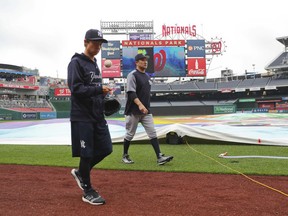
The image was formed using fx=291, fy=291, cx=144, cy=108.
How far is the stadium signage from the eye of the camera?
3962 cm

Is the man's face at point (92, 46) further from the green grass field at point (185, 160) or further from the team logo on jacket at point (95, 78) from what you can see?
the green grass field at point (185, 160)

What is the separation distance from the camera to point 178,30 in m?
40.0

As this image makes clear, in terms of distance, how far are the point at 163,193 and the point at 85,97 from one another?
4.18 feet

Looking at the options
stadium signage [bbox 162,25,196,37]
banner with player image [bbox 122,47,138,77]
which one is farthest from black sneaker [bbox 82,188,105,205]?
stadium signage [bbox 162,25,196,37]

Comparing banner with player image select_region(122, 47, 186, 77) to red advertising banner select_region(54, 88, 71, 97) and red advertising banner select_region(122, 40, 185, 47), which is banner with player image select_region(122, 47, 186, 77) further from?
red advertising banner select_region(54, 88, 71, 97)

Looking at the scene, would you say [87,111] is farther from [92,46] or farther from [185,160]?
[185,160]

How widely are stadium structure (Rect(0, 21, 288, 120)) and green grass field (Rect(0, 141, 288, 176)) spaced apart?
25.2 m

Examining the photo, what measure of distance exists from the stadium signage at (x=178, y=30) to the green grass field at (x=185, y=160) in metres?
34.8

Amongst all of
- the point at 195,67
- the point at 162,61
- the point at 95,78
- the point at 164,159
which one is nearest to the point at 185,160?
the point at 164,159

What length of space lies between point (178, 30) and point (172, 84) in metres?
8.68

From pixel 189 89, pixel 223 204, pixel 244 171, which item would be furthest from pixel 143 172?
pixel 189 89

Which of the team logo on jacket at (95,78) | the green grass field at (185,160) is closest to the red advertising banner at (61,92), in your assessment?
the green grass field at (185,160)

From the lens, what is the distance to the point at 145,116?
15.9ft

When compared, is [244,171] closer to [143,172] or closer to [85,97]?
[143,172]
